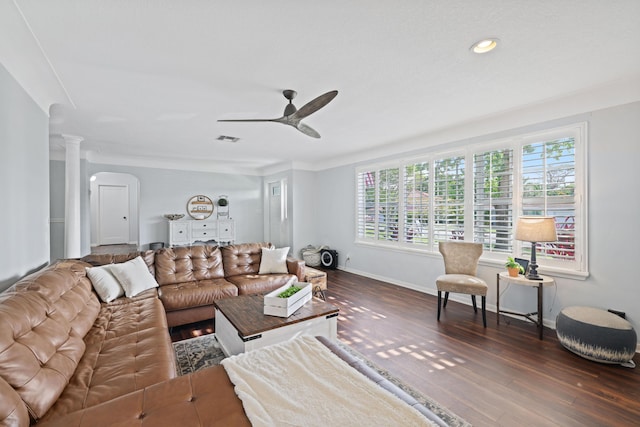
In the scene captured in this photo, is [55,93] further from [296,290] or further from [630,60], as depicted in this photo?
[630,60]

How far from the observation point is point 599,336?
2.32 meters

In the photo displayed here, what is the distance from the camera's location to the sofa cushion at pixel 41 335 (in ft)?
3.81

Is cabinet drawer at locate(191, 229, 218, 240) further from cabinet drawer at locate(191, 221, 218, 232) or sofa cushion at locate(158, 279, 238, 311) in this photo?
sofa cushion at locate(158, 279, 238, 311)

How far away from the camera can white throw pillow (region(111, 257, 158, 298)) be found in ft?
9.32

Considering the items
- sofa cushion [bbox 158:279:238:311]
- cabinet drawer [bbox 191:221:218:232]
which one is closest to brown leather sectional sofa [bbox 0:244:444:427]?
sofa cushion [bbox 158:279:238:311]

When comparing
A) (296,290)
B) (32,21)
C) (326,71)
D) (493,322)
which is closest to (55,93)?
(32,21)

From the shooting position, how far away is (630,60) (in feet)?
7.27

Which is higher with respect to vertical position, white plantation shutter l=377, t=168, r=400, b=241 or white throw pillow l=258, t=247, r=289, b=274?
white plantation shutter l=377, t=168, r=400, b=241

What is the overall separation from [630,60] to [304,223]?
221 inches

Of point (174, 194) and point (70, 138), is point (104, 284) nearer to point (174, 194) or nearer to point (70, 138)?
point (70, 138)

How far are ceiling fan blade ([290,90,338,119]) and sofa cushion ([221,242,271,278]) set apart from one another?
220 centimetres

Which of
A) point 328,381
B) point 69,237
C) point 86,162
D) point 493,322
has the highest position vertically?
point 86,162

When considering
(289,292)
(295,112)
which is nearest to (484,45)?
(295,112)

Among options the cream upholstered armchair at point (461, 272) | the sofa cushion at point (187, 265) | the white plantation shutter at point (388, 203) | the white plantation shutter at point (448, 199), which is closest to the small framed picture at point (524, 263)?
the cream upholstered armchair at point (461, 272)
